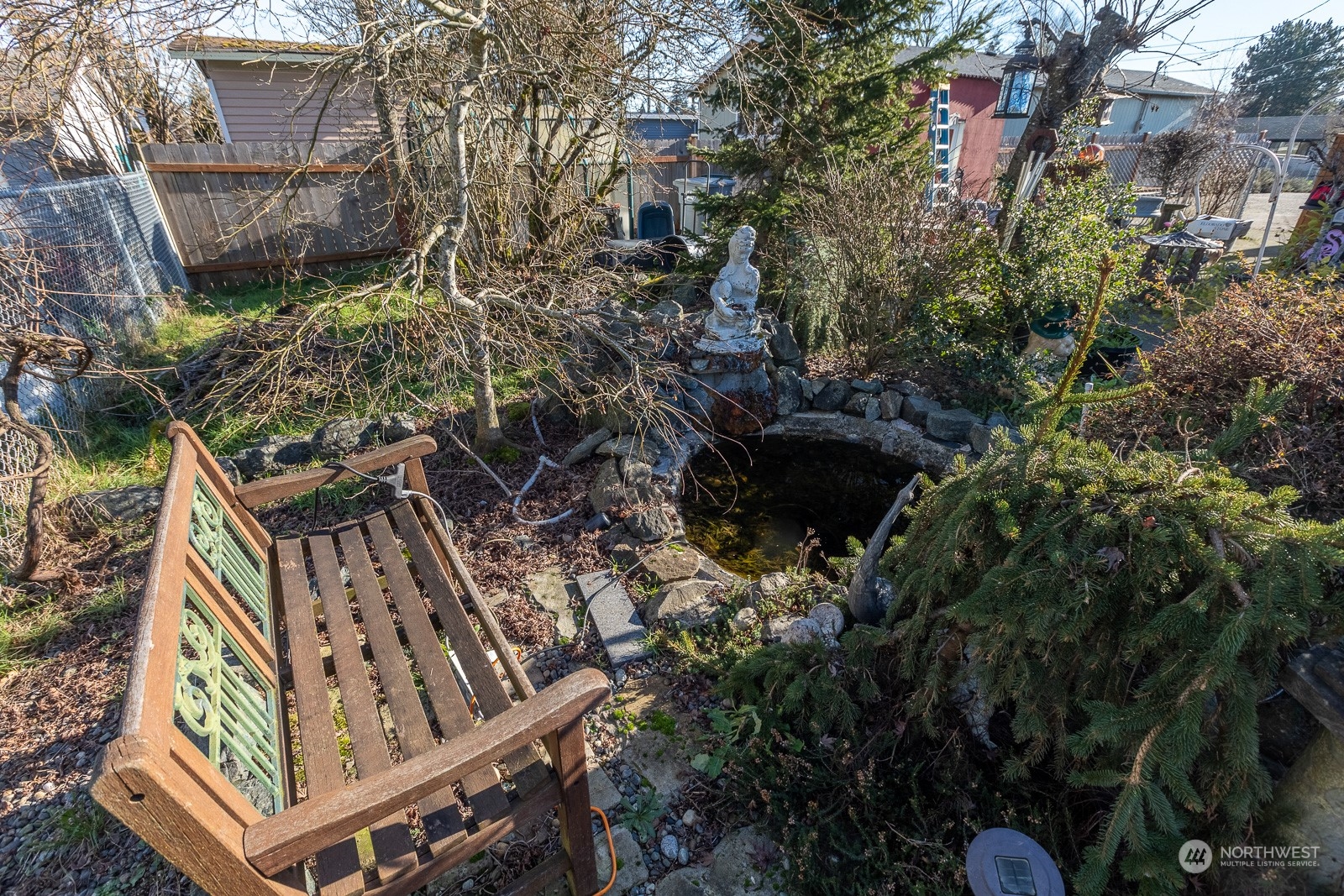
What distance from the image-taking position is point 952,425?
4.71 metres

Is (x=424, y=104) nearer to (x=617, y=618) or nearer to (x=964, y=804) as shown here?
(x=617, y=618)

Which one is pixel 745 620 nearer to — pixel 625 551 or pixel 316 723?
pixel 625 551

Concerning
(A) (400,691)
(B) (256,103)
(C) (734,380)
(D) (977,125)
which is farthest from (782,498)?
(D) (977,125)

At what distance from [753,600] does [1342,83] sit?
116 ft

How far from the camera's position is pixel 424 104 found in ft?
13.6

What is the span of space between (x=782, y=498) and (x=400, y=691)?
2.94 meters

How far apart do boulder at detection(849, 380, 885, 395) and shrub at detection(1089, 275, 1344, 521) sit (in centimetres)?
223

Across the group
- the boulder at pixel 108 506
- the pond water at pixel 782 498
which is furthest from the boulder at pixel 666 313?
the boulder at pixel 108 506

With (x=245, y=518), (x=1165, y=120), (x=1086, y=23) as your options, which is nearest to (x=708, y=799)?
(x=245, y=518)

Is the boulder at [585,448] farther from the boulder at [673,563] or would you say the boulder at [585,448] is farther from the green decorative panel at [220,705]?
the green decorative panel at [220,705]

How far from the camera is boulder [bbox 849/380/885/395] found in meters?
5.19

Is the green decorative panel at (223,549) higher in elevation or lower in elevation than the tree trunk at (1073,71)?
lower

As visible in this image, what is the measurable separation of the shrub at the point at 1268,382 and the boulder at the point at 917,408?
185 cm

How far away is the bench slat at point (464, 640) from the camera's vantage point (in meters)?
1.82
